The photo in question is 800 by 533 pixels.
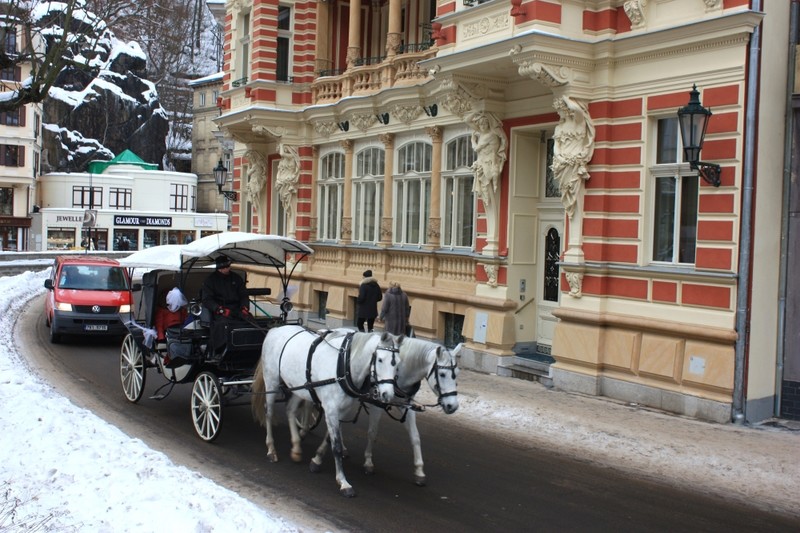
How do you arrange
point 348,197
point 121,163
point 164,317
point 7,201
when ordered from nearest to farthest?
point 164,317
point 348,197
point 7,201
point 121,163

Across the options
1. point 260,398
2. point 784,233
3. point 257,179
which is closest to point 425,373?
point 260,398

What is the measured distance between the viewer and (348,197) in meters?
21.1

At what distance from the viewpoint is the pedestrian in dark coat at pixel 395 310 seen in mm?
15633

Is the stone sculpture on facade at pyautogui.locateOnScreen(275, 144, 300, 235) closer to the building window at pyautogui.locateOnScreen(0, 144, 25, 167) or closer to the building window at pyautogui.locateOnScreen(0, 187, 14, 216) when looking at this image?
the building window at pyautogui.locateOnScreen(0, 144, 25, 167)

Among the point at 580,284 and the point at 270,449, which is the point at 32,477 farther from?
the point at 580,284

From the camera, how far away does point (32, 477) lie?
7672mm

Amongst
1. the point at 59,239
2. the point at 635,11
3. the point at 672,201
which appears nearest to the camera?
the point at 672,201

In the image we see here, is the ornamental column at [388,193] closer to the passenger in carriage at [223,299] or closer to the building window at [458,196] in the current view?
the building window at [458,196]

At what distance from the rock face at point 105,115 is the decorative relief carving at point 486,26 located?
6320 centimetres

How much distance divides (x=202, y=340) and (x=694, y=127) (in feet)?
24.2

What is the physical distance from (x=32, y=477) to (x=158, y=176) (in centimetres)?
6467

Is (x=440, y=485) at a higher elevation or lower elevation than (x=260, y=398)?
lower

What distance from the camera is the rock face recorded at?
7088cm

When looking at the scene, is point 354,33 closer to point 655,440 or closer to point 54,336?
point 54,336
